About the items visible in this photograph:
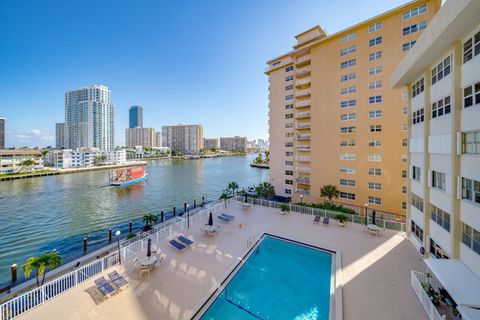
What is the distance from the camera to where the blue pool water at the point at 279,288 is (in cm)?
837

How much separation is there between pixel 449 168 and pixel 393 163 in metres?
16.5

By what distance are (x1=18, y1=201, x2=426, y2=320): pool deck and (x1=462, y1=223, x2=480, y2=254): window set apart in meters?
3.27

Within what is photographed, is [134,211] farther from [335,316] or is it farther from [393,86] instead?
[393,86]

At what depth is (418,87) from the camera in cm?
1287

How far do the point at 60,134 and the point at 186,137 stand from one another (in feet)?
312

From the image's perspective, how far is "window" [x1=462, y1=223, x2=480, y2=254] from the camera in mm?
7609

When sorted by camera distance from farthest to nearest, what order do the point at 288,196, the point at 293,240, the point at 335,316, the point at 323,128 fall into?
the point at 288,196 < the point at 323,128 < the point at 293,240 < the point at 335,316

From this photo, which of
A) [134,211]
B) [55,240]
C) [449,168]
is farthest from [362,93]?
[55,240]

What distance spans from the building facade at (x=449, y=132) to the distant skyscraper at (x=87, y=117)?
528 feet

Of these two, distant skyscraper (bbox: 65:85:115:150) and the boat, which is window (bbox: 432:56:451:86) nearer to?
the boat

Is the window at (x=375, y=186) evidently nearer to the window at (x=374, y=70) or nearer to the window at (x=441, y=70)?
the window at (x=374, y=70)

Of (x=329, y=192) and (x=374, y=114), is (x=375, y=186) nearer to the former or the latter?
(x=329, y=192)

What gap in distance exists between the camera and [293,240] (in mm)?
14656

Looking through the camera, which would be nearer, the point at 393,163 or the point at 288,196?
the point at 393,163
